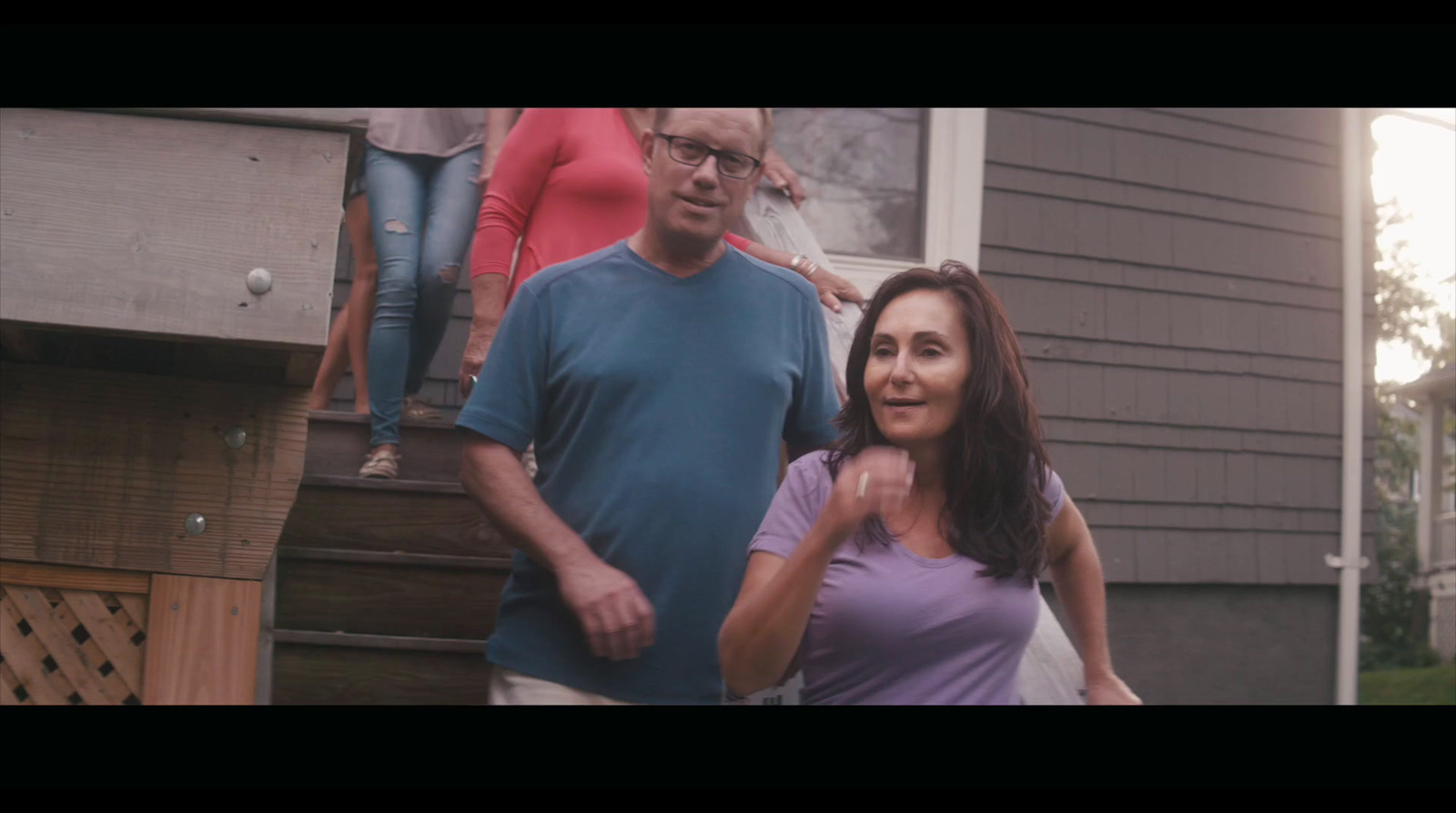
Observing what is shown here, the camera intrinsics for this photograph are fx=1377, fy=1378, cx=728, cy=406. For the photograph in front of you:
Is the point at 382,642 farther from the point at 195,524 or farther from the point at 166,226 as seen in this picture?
the point at 166,226

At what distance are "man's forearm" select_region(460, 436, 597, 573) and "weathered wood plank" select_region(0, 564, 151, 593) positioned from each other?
39cm

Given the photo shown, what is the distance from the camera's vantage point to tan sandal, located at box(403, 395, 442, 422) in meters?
2.38

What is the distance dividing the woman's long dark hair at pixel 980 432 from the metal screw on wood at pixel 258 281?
2.27 ft

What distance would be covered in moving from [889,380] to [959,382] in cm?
9

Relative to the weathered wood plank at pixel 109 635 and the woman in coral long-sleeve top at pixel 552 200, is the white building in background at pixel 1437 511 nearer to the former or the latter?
the woman in coral long-sleeve top at pixel 552 200

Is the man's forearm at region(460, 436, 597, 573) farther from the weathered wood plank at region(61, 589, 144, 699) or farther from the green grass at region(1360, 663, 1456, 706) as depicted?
the green grass at region(1360, 663, 1456, 706)

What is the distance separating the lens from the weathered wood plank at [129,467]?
1553 millimetres

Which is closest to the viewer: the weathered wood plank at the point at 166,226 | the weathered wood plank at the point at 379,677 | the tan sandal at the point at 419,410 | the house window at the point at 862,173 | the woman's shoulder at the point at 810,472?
the weathered wood plank at the point at 166,226

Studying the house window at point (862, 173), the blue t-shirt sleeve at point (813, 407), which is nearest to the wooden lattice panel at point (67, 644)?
the blue t-shirt sleeve at point (813, 407)

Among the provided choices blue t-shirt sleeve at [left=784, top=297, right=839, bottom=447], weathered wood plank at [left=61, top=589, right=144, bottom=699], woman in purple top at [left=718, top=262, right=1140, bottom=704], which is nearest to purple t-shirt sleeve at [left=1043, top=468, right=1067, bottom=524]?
woman in purple top at [left=718, top=262, right=1140, bottom=704]

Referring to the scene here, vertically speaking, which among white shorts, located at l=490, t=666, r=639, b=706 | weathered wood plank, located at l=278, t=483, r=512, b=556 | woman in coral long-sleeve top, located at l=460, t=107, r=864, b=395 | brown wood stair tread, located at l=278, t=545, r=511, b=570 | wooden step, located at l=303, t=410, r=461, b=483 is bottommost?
white shorts, located at l=490, t=666, r=639, b=706

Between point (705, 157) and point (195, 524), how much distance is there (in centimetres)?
76
